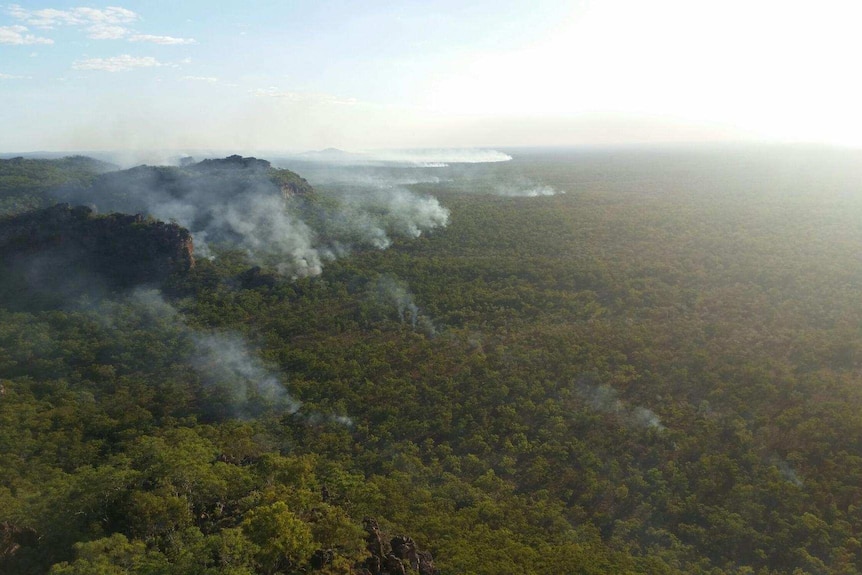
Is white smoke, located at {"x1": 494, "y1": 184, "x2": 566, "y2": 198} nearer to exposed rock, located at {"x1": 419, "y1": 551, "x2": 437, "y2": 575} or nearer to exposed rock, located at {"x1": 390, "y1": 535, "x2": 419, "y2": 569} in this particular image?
exposed rock, located at {"x1": 390, "y1": 535, "x2": 419, "y2": 569}

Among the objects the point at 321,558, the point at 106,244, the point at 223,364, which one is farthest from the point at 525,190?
the point at 321,558

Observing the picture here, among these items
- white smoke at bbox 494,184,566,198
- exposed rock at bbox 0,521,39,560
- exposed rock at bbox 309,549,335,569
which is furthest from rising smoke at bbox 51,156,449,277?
exposed rock at bbox 309,549,335,569

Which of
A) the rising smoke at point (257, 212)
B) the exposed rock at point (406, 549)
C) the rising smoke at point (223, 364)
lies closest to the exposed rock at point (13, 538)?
the exposed rock at point (406, 549)

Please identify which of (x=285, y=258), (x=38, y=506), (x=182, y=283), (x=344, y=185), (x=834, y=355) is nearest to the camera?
(x=38, y=506)

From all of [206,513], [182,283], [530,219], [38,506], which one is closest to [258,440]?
[206,513]

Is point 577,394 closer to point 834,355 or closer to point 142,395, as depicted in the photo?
point 834,355
